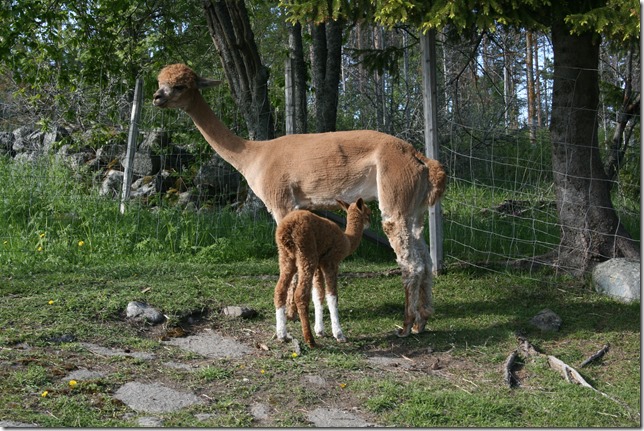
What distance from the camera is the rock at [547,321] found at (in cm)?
746

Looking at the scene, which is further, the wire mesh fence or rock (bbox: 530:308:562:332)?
the wire mesh fence

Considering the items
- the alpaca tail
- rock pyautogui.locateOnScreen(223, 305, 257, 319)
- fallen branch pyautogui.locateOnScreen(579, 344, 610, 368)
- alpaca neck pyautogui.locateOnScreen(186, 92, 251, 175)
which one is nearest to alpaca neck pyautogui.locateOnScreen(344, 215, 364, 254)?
the alpaca tail

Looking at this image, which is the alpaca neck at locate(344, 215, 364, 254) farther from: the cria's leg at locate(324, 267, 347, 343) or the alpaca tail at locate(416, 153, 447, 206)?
the alpaca tail at locate(416, 153, 447, 206)

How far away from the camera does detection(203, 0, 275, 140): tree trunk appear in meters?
11.3

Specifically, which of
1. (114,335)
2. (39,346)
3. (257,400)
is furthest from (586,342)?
(39,346)

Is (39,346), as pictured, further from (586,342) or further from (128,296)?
(586,342)

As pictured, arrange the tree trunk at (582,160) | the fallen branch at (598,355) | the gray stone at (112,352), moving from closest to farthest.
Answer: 1. the gray stone at (112,352)
2. the fallen branch at (598,355)
3. the tree trunk at (582,160)

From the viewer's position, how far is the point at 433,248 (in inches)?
374

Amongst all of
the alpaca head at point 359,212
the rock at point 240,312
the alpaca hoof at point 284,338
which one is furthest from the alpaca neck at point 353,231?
the rock at point 240,312

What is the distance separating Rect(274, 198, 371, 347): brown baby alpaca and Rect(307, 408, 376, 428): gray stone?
1331mm

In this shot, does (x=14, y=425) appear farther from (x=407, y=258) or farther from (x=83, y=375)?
(x=407, y=258)

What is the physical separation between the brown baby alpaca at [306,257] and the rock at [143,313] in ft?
4.30

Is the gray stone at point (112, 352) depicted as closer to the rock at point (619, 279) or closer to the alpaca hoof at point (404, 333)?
the alpaca hoof at point (404, 333)

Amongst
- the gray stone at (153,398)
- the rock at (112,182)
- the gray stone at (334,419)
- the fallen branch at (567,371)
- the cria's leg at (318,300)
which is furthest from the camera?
the rock at (112,182)
